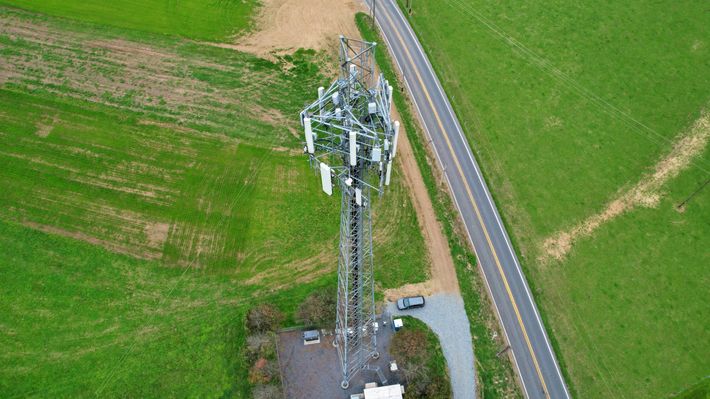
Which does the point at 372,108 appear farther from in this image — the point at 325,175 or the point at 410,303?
the point at 410,303

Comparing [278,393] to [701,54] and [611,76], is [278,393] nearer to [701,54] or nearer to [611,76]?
[611,76]

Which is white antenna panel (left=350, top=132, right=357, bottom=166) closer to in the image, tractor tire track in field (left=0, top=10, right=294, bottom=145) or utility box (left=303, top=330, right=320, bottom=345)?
utility box (left=303, top=330, right=320, bottom=345)

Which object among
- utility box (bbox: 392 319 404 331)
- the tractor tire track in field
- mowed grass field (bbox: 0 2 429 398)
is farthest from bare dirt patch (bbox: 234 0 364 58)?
utility box (bbox: 392 319 404 331)

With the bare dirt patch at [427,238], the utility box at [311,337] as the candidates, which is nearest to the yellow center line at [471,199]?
the bare dirt patch at [427,238]

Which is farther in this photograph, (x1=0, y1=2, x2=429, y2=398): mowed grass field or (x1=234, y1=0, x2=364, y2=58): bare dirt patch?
(x1=234, y1=0, x2=364, y2=58): bare dirt patch

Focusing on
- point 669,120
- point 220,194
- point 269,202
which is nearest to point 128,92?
point 220,194

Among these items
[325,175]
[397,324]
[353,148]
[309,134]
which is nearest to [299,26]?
[397,324]
